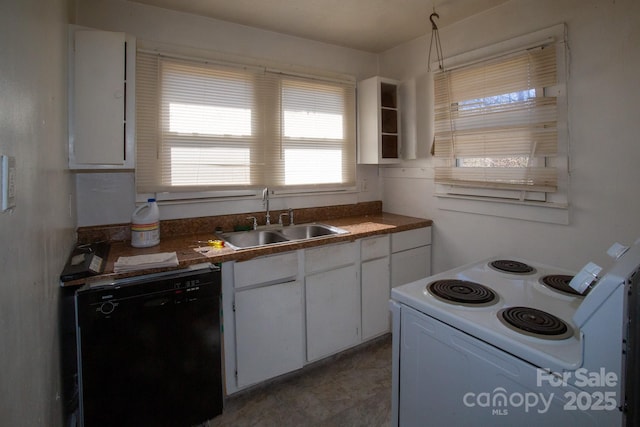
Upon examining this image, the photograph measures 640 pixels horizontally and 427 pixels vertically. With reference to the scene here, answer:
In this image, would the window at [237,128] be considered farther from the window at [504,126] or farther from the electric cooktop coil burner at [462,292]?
the electric cooktop coil burner at [462,292]

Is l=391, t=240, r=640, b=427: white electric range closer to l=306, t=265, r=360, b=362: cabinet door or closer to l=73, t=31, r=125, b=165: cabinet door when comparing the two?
l=306, t=265, r=360, b=362: cabinet door

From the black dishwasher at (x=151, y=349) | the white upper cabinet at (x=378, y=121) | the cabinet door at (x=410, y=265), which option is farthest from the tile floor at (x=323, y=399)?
the white upper cabinet at (x=378, y=121)

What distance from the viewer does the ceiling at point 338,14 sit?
89.8 inches

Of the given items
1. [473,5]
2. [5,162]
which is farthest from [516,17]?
[5,162]

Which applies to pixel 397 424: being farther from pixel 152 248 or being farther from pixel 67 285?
pixel 152 248

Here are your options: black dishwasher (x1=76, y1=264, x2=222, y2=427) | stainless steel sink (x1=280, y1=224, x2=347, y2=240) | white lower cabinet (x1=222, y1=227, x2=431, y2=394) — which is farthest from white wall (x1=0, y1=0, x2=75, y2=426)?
stainless steel sink (x1=280, y1=224, x2=347, y2=240)

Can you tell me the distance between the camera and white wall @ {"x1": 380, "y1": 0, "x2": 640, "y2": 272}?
5.98 feet

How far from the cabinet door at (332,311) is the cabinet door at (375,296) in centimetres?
7

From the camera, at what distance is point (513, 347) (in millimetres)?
997

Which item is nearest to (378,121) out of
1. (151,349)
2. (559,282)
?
(559,282)

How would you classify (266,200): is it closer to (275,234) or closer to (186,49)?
(275,234)

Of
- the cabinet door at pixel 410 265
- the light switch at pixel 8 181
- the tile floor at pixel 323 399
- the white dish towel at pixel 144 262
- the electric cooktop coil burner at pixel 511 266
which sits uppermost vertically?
the light switch at pixel 8 181

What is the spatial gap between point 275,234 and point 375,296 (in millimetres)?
911

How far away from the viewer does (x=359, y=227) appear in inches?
106
